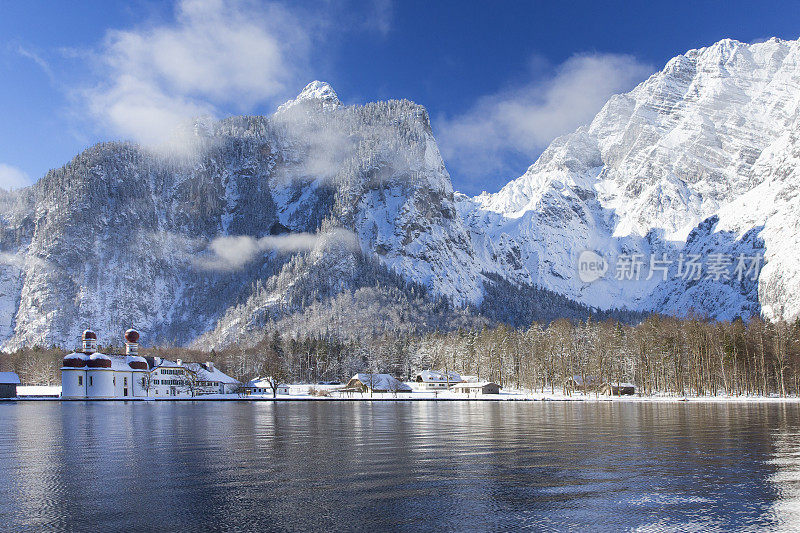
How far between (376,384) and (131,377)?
189 ft

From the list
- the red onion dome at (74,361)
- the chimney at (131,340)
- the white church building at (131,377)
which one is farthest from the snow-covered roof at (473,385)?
the red onion dome at (74,361)

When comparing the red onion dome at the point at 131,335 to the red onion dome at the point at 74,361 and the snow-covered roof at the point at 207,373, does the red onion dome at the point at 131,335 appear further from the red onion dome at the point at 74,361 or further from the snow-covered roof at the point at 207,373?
the red onion dome at the point at 74,361

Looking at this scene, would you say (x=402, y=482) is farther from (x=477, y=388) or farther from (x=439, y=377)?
(x=439, y=377)

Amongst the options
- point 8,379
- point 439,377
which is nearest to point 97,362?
point 8,379

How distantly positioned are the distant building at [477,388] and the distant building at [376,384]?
1408 centimetres

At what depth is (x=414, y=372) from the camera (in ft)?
602

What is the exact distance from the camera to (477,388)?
141625 mm

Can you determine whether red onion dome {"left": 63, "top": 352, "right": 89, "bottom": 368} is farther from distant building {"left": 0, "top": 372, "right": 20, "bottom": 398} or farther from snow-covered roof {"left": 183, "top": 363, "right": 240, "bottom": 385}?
snow-covered roof {"left": 183, "top": 363, "right": 240, "bottom": 385}

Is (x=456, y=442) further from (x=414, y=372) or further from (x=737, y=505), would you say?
(x=414, y=372)

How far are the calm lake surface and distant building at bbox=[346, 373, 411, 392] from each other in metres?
106

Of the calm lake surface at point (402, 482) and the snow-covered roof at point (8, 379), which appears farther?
the snow-covered roof at point (8, 379)

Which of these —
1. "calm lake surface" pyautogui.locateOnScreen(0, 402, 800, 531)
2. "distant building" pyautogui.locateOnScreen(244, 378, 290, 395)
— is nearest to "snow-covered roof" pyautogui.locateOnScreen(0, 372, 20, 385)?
"distant building" pyautogui.locateOnScreen(244, 378, 290, 395)

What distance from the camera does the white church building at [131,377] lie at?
5098 inches

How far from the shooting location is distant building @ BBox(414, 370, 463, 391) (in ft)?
528
